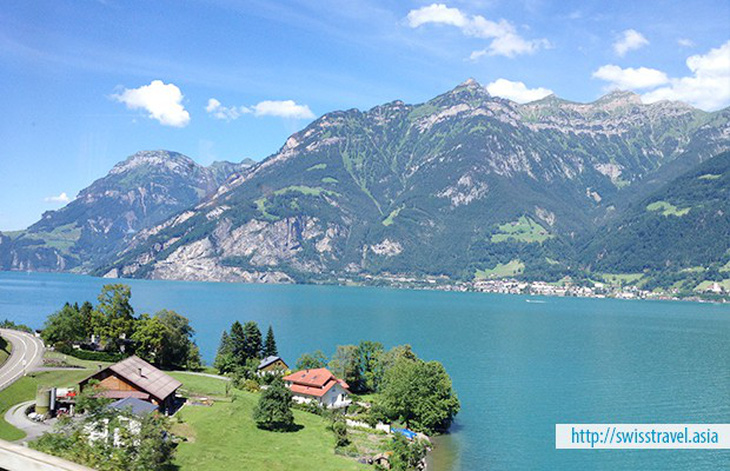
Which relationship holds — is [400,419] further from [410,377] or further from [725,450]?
[725,450]

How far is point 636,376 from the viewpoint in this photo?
8375 cm

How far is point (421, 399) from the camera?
53.2 m

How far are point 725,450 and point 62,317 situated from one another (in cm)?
7340

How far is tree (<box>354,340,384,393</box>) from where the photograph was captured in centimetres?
6781

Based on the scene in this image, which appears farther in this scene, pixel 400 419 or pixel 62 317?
pixel 62 317

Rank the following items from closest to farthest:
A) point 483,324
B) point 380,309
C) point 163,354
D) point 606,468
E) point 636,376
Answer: point 606,468 → point 163,354 → point 636,376 → point 483,324 → point 380,309

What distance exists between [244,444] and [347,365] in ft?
90.3

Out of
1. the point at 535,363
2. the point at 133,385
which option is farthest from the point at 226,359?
the point at 535,363

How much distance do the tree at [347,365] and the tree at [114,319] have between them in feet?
83.8

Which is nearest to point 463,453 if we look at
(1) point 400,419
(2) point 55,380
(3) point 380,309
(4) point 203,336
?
(1) point 400,419

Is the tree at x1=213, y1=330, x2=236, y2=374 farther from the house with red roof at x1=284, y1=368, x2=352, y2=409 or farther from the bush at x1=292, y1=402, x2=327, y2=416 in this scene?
the bush at x1=292, y1=402, x2=327, y2=416

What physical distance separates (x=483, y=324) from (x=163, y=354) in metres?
100

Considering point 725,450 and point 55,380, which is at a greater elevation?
point 55,380

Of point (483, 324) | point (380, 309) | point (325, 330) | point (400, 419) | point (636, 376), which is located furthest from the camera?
point (380, 309)
